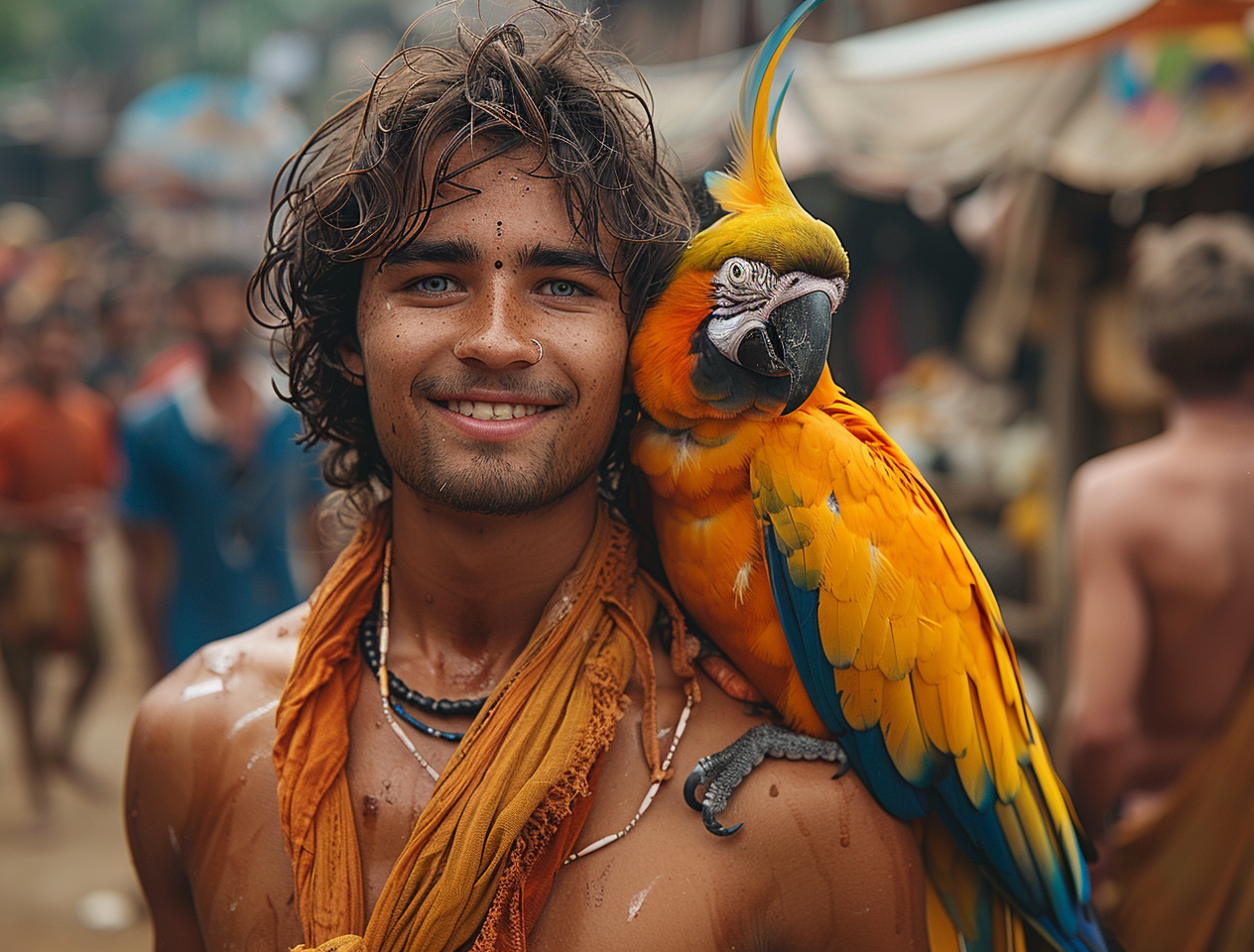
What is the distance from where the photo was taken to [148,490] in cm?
436

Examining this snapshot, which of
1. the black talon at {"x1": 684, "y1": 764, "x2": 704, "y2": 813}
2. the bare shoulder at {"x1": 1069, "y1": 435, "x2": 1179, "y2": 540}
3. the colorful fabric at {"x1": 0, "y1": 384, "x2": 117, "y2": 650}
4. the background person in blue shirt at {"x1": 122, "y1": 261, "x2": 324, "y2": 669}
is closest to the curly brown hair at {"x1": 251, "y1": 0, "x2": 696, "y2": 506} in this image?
the black talon at {"x1": 684, "y1": 764, "x2": 704, "y2": 813}

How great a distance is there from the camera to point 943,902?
5.46 ft

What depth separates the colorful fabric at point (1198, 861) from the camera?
2.97 m

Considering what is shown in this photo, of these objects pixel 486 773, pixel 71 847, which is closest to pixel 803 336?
pixel 486 773

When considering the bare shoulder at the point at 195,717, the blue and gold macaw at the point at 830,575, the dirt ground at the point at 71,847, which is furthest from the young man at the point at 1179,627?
the dirt ground at the point at 71,847

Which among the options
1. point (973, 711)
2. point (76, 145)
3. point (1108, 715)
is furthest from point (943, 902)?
point (76, 145)

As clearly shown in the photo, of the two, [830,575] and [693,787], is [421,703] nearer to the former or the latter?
[693,787]

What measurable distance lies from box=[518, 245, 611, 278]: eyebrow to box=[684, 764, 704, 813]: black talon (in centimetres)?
75

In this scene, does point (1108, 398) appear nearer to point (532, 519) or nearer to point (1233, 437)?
point (1233, 437)

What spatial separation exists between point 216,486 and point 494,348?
3190 millimetres

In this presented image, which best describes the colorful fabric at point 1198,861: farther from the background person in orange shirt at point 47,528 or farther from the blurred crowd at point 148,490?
the background person in orange shirt at point 47,528

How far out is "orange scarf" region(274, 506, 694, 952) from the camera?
1431 mm

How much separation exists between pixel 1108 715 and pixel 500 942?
2.31 metres

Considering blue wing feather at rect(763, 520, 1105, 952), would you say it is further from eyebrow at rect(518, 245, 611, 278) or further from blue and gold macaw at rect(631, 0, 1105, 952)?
eyebrow at rect(518, 245, 611, 278)
